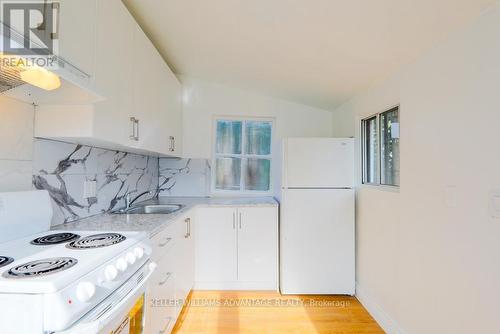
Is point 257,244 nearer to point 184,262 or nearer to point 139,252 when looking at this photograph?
point 184,262

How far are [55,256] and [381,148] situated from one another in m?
2.42

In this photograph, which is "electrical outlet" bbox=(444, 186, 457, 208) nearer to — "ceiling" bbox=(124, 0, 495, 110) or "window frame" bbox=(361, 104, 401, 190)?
"window frame" bbox=(361, 104, 401, 190)

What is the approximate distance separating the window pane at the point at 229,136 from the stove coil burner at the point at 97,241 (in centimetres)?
218

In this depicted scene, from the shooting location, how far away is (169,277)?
71.5 inches

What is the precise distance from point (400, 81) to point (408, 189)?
0.81 m

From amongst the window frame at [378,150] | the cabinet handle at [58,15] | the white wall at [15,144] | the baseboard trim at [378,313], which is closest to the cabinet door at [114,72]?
the cabinet handle at [58,15]

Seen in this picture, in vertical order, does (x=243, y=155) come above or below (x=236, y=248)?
above

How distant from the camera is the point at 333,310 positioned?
7.79 ft

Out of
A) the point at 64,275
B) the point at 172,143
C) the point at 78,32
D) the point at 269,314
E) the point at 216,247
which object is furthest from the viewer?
the point at 172,143

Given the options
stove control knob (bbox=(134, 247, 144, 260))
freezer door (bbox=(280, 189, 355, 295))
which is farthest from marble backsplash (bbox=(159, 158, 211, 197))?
stove control knob (bbox=(134, 247, 144, 260))

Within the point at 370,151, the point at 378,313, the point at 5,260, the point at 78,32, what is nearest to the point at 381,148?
the point at 370,151

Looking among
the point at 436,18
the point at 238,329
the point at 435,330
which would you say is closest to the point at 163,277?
the point at 238,329

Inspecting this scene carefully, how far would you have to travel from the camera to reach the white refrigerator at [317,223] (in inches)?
100

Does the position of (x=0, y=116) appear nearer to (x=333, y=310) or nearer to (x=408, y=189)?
(x=408, y=189)
